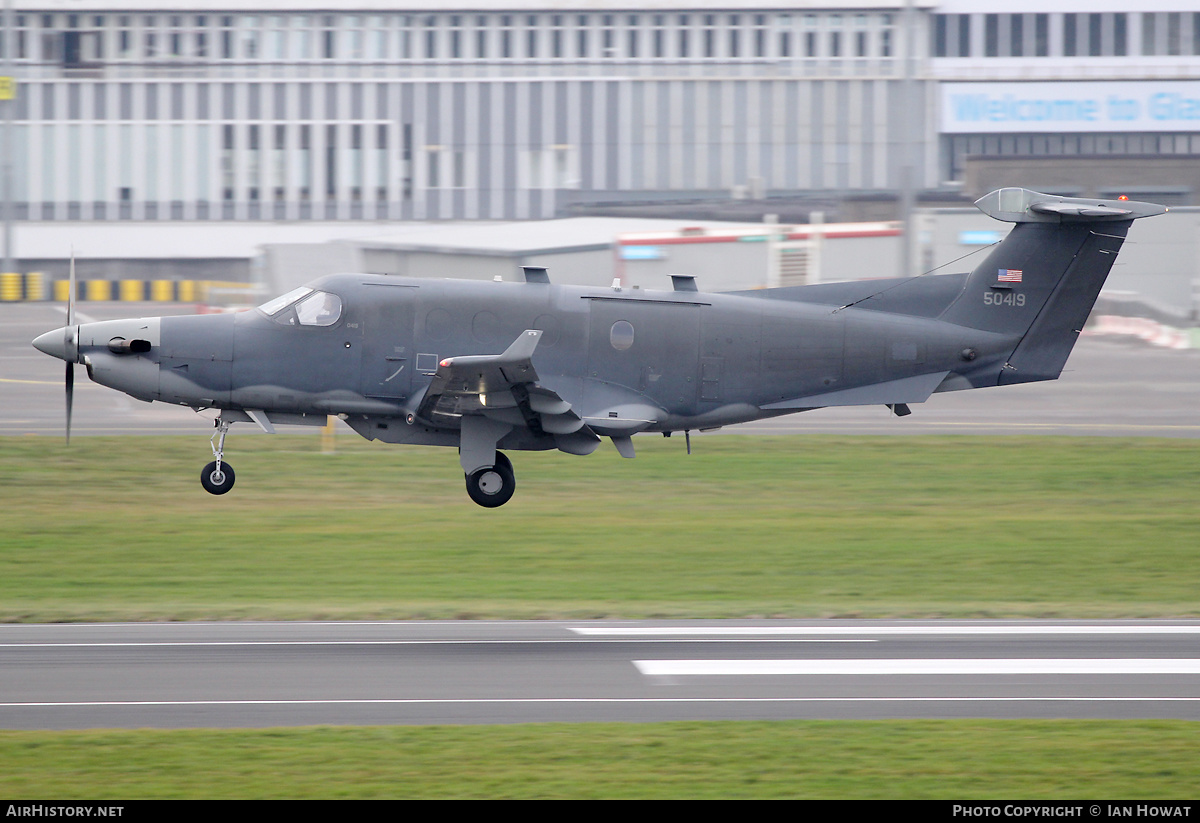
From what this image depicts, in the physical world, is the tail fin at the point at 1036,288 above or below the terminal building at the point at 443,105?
below

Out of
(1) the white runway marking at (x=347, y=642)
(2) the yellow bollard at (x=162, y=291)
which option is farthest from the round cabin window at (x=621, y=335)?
(2) the yellow bollard at (x=162, y=291)

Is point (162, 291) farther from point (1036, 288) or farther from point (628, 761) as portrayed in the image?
point (628, 761)

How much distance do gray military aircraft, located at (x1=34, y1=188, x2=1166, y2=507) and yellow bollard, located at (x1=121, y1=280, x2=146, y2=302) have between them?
49397mm

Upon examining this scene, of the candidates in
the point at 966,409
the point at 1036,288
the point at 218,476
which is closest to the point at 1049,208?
the point at 1036,288

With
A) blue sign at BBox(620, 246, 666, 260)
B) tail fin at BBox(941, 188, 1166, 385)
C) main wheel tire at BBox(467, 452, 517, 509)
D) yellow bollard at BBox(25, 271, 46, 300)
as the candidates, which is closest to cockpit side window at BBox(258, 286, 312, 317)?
main wheel tire at BBox(467, 452, 517, 509)

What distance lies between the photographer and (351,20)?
248 feet

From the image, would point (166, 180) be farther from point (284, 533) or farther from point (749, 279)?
point (284, 533)

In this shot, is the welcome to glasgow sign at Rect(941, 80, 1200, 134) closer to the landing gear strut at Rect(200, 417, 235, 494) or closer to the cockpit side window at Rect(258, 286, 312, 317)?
the cockpit side window at Rect(258, 286, 312, 317)

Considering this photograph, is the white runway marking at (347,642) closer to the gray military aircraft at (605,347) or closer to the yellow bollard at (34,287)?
the gray military aircraft at (605,347)

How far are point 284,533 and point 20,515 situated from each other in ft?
16.8

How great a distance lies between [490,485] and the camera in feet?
67.8

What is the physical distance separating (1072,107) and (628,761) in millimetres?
75578

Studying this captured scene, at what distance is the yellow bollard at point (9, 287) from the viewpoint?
211ft

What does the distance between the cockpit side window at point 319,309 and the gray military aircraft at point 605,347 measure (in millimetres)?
21
